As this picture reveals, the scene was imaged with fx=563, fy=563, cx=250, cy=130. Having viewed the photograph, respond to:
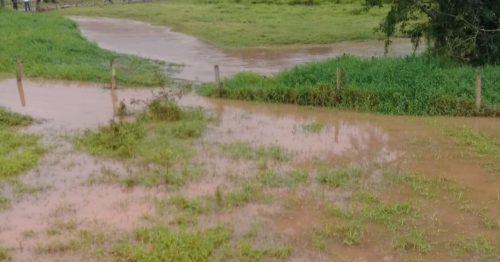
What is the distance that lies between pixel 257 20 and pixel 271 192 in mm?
21214

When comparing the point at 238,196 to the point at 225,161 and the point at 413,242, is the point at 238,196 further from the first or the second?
the point at 413,242

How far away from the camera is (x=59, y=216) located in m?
7.89

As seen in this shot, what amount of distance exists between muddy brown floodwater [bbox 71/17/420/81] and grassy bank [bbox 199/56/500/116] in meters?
3.00

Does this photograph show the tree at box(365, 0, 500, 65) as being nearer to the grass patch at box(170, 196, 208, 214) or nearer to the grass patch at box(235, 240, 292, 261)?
the grass patch at box(170, 196, 208, 214)

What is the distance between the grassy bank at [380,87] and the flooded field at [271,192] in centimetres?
59

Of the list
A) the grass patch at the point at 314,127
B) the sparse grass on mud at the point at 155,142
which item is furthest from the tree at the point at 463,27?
the sparse grass on mud at the point at 155,142

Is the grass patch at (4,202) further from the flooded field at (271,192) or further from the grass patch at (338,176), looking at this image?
the grass patch at (338,176)

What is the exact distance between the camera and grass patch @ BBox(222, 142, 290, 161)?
10.3 meters

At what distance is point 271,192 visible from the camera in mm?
8719

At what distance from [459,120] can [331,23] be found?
50.5ft

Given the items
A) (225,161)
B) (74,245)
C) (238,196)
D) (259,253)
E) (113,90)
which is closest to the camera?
(259,253)

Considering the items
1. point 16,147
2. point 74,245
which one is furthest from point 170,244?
point 16,147

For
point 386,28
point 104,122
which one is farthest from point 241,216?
point 386,28

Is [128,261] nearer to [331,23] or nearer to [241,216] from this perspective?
[241,216]
